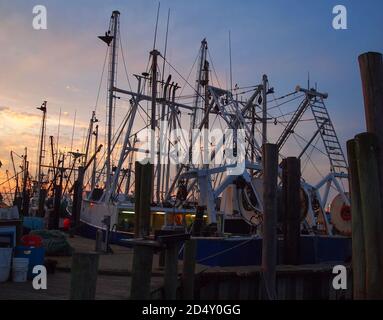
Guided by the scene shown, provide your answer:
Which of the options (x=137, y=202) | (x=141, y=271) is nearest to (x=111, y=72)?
(x=137, y=202)

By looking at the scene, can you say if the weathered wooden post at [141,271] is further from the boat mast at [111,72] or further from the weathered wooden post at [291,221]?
the boat mast at [111,72]

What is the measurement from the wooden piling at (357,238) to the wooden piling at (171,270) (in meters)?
3.53

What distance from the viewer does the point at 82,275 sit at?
6.49 meters

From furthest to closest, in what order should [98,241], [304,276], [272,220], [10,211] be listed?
[98,241], [304,276], [272,220], [10,211]

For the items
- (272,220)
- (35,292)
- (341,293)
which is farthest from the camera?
(341,293)

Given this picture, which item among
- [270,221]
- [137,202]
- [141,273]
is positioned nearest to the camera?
[141,273]

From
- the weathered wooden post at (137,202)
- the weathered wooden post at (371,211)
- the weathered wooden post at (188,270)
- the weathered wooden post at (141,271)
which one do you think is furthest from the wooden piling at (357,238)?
the weathered wooden post at (137,202)

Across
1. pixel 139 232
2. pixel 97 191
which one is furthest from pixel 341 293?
pixel 97 191

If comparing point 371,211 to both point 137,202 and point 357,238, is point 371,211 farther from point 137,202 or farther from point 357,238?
point 137,202

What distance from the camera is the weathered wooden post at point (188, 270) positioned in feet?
35.2

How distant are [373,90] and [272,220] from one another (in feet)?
17.4

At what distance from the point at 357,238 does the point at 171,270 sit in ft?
13.0
